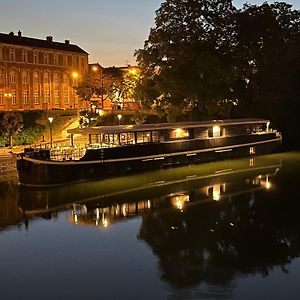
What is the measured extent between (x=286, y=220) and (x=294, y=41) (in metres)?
29.6

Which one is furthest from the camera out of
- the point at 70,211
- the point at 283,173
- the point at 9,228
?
the point at 283,173

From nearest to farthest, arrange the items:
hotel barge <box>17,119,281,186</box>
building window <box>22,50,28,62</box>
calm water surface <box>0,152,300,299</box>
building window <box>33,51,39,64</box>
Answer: calm water surface <box>0,152,300,299</box>
hotel barge <box>17,119,281,186</box>
building window <box>22,50,28,62</box>
building window <box>33,51,39,64</box>

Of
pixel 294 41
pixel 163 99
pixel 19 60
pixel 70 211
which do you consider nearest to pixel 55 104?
pixel 19 60

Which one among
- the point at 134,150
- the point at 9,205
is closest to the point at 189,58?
the point at 134,150

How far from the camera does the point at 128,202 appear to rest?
2283cm

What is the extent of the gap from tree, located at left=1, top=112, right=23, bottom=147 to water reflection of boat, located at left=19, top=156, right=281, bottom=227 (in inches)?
447

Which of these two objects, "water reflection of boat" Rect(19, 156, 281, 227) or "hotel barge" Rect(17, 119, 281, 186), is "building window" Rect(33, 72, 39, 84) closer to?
"hotel barge" Rect(17, 119, 281, 186)

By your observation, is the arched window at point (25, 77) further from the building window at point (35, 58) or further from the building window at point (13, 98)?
the building window at point (13, 98)

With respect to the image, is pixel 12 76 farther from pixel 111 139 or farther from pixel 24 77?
pixel 111 139

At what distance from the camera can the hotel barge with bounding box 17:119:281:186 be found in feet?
86.0

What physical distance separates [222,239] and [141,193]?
8409 millimetres

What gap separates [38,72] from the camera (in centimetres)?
5753

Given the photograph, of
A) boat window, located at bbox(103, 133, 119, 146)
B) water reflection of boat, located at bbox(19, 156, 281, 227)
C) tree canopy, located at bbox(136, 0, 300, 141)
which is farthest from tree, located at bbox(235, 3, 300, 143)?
boat window, located at bbox(103, 133, 119, 146)

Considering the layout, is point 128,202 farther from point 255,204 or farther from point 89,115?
point 89,115
